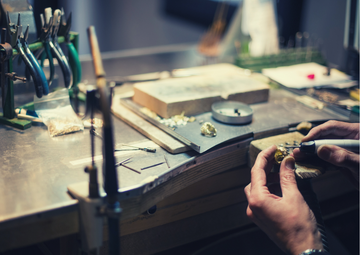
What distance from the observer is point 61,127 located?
1.12 m

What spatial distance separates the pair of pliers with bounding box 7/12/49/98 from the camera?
1.05 metres

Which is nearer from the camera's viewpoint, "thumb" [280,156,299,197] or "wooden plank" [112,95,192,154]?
"thumb" [280,156,299,197]

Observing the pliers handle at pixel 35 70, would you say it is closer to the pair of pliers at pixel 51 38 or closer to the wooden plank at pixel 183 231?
the pair of pliers at pixel 51 38

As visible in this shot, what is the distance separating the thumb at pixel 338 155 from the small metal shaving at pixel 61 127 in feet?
2.69

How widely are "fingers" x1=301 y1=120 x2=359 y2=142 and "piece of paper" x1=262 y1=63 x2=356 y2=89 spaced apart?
20.5 inches

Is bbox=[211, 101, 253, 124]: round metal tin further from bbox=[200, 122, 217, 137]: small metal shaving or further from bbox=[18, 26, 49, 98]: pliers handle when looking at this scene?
bbox=[18, 26, 49, 98]: pliers handle

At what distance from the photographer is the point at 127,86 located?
5.36 feet

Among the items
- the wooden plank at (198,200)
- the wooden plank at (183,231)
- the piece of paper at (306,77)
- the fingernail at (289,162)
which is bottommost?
the wooden plank at (183,231)

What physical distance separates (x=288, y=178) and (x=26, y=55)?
931mm

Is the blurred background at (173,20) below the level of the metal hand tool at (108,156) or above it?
above

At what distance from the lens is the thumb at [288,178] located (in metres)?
0.87

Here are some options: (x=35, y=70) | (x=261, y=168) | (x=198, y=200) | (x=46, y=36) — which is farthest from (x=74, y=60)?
(x=261, y=168)

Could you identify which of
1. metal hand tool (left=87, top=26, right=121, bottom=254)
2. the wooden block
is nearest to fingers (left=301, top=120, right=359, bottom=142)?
the wooden block

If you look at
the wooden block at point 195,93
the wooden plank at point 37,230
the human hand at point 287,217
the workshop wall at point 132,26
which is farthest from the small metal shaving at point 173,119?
the workshop wall at point 132,26
